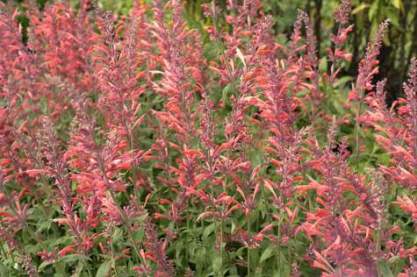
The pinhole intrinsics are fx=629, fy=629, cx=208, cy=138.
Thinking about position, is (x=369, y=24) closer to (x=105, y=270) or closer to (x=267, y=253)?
(x=267, y=253)

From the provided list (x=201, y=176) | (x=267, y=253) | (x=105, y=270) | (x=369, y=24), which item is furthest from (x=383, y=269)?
(x=369, y=24)

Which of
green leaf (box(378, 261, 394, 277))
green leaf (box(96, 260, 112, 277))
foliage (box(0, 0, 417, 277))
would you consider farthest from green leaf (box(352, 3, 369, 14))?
green leaf (box(378, 261, 394, 277))

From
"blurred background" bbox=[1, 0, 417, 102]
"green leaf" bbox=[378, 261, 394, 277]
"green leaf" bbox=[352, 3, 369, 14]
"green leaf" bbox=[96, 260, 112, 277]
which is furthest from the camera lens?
"blurred background" bbox=[1, 0, 417, 102]

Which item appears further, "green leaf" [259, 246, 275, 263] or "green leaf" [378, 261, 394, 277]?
"green leaf" [259, 246, 275, 263]

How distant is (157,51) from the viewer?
16.4 ft

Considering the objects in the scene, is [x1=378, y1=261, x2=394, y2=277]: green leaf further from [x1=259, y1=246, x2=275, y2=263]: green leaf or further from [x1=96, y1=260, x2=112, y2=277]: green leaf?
[x1=96, y1=260, x2=112, y2=277]: green leaf

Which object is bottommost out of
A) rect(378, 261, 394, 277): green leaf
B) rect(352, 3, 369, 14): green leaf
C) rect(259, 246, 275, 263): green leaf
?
rect(259, 246, 275, 263): green leaf

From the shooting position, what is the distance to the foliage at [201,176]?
2.54m

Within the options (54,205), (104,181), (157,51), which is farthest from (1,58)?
(104,181)

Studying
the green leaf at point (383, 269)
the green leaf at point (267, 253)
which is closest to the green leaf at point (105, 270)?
the green leaf at point (267, 253)

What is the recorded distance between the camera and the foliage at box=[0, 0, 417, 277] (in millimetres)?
2543

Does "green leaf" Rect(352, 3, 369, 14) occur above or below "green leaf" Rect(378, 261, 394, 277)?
above

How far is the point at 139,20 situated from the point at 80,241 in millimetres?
2245

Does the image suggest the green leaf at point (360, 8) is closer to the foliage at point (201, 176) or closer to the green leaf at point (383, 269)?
the foliage at point (201, 176)
